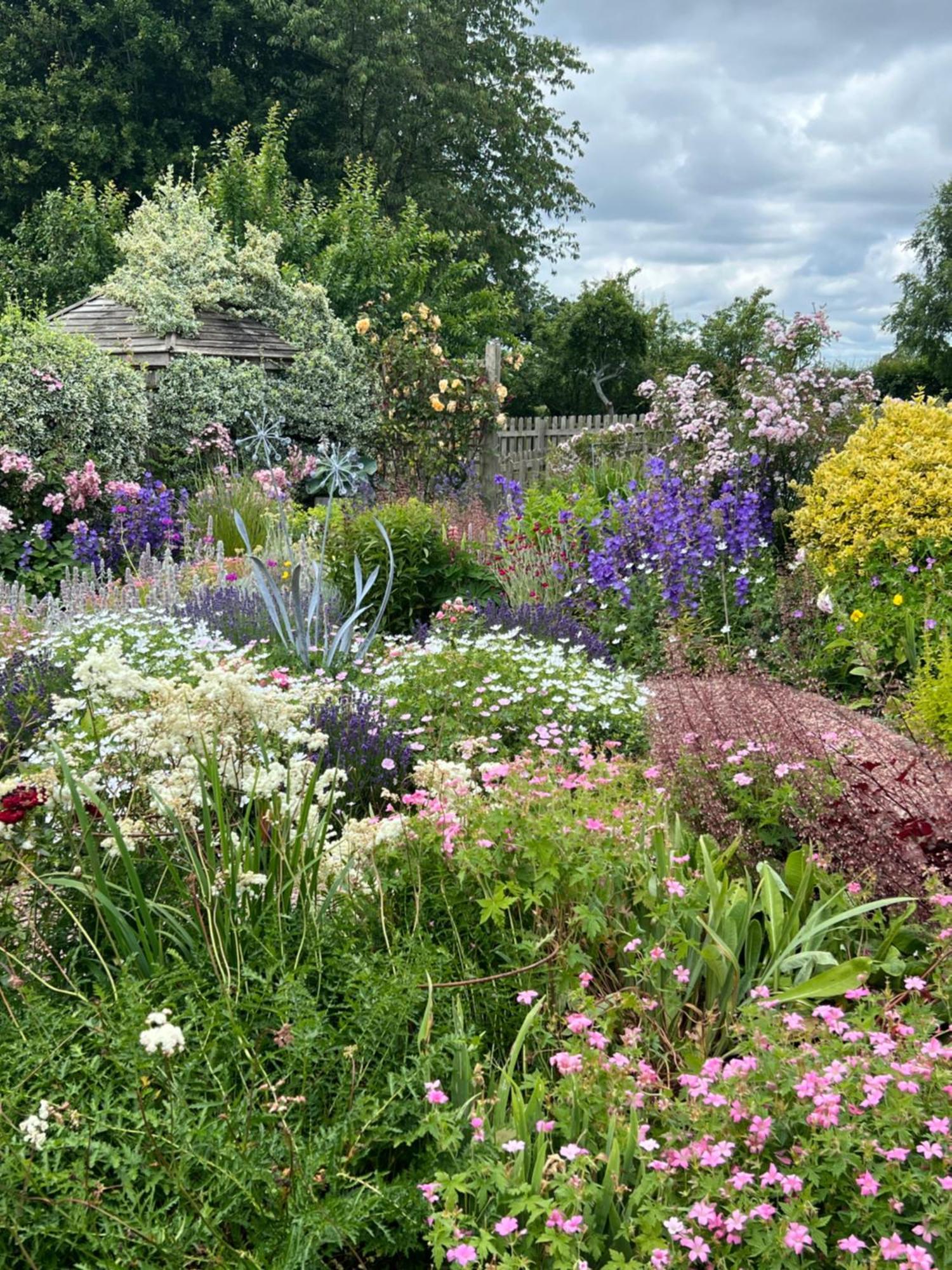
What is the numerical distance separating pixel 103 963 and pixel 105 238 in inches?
718

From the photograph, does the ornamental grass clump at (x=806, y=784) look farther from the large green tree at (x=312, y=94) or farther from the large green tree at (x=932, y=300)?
the large green tree at (x=932, y=300)

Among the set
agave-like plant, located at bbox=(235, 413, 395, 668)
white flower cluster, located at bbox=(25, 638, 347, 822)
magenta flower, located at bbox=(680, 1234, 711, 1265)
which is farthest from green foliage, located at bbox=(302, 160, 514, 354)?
magenta flower, located at bbox=(680, 1234, 711, 1265)

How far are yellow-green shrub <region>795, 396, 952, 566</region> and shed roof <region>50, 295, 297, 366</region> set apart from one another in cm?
918

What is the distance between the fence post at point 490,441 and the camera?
1308cm

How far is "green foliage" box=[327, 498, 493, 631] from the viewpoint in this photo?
7004 millimetres

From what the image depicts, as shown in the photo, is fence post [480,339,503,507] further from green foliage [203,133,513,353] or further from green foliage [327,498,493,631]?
green foliage [327,498,493,631]

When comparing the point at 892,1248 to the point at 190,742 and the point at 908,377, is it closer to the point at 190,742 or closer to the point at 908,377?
the point at 190,742

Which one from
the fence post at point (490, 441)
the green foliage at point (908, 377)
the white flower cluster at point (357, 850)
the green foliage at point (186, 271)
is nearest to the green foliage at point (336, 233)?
the green foliage at point (186, 271)

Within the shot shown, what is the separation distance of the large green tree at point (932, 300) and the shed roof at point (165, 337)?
21.6 meters

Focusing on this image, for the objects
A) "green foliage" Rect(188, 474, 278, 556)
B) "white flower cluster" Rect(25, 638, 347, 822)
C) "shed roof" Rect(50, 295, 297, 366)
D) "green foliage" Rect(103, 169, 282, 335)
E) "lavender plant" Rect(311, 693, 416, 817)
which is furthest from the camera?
"green foliage" Rect(103, 169, 282, 335)

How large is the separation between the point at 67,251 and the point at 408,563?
570 inches

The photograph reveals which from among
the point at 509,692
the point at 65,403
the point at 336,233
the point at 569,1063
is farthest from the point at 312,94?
the point at 569,1063

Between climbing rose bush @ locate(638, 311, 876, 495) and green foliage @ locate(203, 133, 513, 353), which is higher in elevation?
green foliage @ locate(203, 133, 513, 353)

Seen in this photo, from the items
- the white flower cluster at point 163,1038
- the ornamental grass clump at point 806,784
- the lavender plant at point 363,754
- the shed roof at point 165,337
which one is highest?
the shed roof at point 165,337
